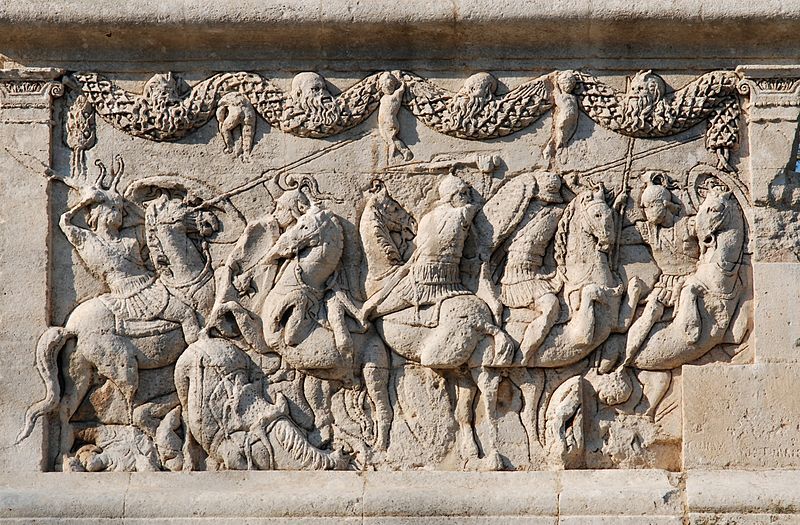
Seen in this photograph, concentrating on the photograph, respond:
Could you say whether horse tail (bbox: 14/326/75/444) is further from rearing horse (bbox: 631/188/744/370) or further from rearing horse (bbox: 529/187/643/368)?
rearing horse (bbox: 631/188/744/370)

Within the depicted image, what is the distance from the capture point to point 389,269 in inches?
370

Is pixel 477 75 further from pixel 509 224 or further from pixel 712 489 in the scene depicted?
pixel 712 489

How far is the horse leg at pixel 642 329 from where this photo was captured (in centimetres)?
925

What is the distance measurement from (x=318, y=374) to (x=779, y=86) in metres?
2.89

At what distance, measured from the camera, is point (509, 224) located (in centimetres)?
938

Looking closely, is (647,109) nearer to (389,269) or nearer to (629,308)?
(629,308)

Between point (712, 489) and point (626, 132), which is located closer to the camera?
point (712, 489)

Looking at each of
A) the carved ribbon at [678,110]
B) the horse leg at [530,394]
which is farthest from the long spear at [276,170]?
the horse leg at [530,394]

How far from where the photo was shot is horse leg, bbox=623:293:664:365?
9250 millimetres

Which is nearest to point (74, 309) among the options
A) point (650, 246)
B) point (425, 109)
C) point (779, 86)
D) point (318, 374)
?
point (318, 374)

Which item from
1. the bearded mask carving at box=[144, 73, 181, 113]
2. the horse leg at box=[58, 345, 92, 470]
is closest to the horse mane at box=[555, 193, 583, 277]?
the bearded mask carving at box=[144, 73, 181, 113]

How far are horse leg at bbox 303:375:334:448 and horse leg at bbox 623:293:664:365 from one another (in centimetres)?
157

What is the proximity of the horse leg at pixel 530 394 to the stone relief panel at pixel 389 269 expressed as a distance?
0.01 m

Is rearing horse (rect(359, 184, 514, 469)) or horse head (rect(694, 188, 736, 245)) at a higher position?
horse head (rect(694, 188, 736, 245))
